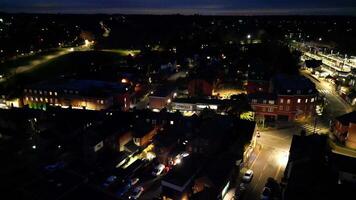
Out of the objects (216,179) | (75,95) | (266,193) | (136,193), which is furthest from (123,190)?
(75,95)

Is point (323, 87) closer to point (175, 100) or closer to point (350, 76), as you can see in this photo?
point (350, 76)

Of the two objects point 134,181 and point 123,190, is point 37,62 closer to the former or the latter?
point 134,181

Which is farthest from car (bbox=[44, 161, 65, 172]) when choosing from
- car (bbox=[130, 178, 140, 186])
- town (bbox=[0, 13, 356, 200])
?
car (bbox=[130, 178, 140, 186])

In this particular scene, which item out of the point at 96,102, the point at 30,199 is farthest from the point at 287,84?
the point at 30,199

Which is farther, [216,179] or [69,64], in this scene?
[69,64]

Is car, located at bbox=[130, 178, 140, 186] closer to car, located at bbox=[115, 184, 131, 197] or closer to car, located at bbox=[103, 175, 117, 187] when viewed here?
car, located at bbox=[115, 184, 131, 197]

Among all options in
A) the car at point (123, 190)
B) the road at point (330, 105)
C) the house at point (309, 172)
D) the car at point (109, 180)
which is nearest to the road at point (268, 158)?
the house at point (309, 172)

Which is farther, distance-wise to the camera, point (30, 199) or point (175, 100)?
point (175, 100)

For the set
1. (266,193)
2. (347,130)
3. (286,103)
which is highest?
(286,103)

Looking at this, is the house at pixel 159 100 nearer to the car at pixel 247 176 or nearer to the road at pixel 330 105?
the car at pixel 247 176

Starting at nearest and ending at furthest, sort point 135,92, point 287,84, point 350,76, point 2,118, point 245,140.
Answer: point 245,140 < point 2,118 < point 287,84 < point 135,92 < point 350,76

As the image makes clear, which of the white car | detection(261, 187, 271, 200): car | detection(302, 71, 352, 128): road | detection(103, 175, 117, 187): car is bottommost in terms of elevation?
the white car
